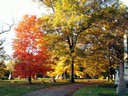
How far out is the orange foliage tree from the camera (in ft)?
134

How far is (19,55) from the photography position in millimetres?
41062

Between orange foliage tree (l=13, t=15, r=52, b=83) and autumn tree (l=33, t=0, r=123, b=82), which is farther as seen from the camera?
autumn tree (l=33, t=0, r=123, b=82)

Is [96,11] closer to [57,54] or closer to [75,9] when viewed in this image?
[75,9]

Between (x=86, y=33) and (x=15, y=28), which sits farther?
(x=86, y=33)

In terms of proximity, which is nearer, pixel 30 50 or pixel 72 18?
pixel 30 50

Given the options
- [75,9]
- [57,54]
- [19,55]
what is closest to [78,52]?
[57,54]

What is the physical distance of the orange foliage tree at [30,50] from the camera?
134 feet

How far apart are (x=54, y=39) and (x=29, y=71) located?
7331 mm

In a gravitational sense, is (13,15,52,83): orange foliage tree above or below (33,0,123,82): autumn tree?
below

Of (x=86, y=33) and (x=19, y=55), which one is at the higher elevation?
(x=86, y=33)

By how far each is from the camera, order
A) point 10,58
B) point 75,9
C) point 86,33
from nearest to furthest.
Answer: point 10,58 < point 75,9 < point 86,33

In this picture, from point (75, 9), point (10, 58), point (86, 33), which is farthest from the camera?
point (86, 33)

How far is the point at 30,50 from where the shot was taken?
41719 mm

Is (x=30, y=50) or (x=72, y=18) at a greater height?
(x=72, y=18)
